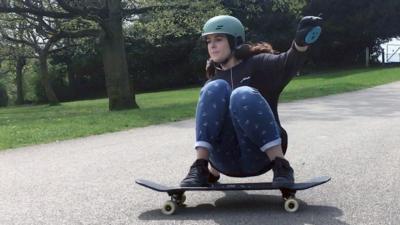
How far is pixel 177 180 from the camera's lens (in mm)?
5055

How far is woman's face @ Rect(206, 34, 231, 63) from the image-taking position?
13.0 ft

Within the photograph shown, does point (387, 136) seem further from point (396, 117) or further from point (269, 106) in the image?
point (269, 106)

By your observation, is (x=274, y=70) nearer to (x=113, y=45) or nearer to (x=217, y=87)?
(x=217, y=87)

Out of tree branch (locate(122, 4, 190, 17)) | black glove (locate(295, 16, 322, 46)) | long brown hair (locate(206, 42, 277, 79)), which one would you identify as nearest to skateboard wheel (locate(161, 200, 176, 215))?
long brown hair (locate(206, 42, 277, 79))

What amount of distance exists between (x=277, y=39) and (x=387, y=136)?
3226cm

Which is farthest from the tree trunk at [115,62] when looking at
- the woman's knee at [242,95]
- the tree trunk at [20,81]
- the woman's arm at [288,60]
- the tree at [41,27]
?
the tree trunk at [20,81]

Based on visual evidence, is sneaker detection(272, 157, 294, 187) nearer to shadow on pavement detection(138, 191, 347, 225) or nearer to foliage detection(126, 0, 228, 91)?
shadow on pavement detection(138, 191, 347, 225)

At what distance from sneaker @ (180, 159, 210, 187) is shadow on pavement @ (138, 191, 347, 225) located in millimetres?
203

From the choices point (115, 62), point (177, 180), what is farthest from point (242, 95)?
point (115, 62)

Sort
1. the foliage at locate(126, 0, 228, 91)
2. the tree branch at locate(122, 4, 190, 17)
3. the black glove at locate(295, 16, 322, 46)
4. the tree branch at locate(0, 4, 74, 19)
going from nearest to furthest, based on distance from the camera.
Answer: the black glove at locate(295, 16, 322, 46) < the tree branch at locate(0, 4, 74, 19) < the tree branch at locate(122, 4, 190, 17) < the foliage at locate(126, 0, 228, 91)

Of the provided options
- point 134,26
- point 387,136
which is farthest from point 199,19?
point 387,136

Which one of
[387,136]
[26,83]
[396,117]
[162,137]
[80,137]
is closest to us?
[387,136]

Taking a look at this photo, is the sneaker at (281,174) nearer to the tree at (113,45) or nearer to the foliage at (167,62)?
the tree at (113,45)

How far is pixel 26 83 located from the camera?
4759 centimetres
